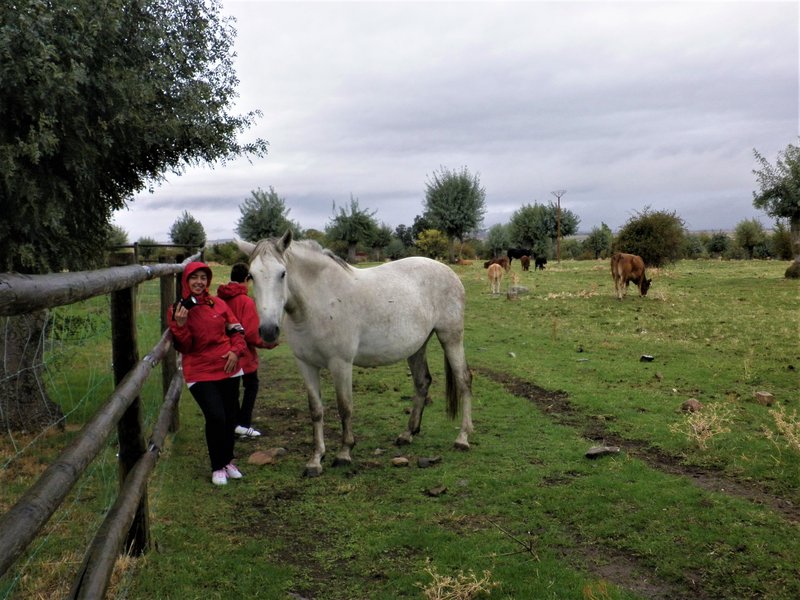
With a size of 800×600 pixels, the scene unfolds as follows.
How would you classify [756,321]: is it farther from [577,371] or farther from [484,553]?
[484,553]

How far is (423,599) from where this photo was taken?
12.2ft

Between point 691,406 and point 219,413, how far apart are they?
19.8ft

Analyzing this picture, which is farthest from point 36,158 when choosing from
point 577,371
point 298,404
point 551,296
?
point 551,296

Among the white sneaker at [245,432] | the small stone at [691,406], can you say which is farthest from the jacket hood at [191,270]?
the small stone at [691,406]

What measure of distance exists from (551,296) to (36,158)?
701 inches

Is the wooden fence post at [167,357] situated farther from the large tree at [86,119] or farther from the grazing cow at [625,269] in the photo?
the grazing cow at [625,269]

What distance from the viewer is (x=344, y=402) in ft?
20.6

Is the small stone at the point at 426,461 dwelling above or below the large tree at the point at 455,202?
below

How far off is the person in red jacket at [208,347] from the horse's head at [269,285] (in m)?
0.47

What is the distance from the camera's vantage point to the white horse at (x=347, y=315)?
540 cm

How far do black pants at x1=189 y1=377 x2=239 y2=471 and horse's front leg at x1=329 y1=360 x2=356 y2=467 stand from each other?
106 centimetres

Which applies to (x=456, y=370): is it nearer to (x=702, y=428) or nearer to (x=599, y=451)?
(x=599, y=451)

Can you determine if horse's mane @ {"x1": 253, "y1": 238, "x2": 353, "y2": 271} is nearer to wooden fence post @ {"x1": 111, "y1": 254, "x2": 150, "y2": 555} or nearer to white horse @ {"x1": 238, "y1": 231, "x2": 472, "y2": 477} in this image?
white horse @ {"x1": 238, "y1": 231, "x2": 472, "y2": 477}

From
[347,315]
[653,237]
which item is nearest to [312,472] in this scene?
[347,315]
